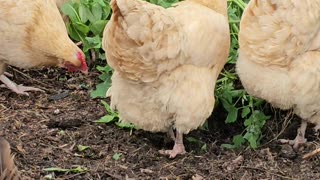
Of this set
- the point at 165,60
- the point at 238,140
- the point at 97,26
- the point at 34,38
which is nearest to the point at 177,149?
the point at 238,140

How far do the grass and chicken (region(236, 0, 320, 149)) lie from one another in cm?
45

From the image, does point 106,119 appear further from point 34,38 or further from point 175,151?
point 34,38

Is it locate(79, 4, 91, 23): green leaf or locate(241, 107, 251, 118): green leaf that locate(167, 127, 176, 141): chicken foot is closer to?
locate(241, 107, 251, 118): green leaf

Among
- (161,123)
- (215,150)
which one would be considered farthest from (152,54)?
(215,150)

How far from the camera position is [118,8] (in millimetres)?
4297

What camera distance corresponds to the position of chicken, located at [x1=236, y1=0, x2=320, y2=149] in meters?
4.59

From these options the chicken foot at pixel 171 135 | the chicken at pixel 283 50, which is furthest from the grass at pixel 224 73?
the chicken at pixel 283 50

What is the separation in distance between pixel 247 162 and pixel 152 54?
3.38ft

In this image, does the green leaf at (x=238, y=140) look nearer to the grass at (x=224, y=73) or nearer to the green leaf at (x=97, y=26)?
the grass at (x=224, y=73)

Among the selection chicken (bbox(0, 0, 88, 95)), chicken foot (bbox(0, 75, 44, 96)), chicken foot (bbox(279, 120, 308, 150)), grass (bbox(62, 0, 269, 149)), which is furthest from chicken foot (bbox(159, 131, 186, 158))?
chicken foot (bbox(0, 75, 44, 96))

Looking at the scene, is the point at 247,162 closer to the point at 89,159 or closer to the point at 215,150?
the point at 215,150

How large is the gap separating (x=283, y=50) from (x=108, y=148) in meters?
1.37

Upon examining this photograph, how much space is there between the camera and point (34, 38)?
5.38m

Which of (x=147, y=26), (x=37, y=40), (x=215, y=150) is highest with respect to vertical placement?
(x=147, y=26)
